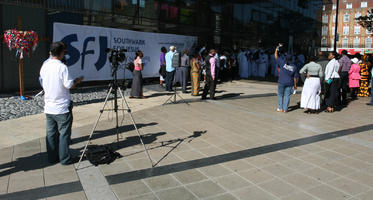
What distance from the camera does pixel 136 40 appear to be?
13.7 m

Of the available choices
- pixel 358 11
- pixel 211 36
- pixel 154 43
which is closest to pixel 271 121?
pixel 154 43

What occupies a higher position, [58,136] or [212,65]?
[212,65]

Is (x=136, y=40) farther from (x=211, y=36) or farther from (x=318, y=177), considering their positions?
(x=318, y=177)

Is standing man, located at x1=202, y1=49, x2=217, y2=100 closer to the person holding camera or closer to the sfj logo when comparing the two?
the person holding camera

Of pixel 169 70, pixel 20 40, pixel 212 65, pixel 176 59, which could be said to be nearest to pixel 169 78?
pixel 169 70

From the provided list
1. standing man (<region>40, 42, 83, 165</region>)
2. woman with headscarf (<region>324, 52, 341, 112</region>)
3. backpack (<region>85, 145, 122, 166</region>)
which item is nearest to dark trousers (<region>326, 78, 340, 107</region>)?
woman with headscarf (<region>324, 52, 341, 112</region>)

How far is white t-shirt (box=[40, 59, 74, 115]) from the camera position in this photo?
4027mm

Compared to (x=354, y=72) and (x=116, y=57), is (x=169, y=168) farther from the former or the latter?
(x=354, y=72)

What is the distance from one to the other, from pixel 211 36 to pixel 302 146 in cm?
1436

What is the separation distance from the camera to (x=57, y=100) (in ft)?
13.6

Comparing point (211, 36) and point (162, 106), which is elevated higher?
point (211, 36)

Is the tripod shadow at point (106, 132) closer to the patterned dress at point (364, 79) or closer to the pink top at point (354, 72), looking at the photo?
the pink top at point (354, 72)

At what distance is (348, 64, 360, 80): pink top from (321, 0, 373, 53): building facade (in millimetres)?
48443

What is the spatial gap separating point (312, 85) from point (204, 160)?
4955mm
